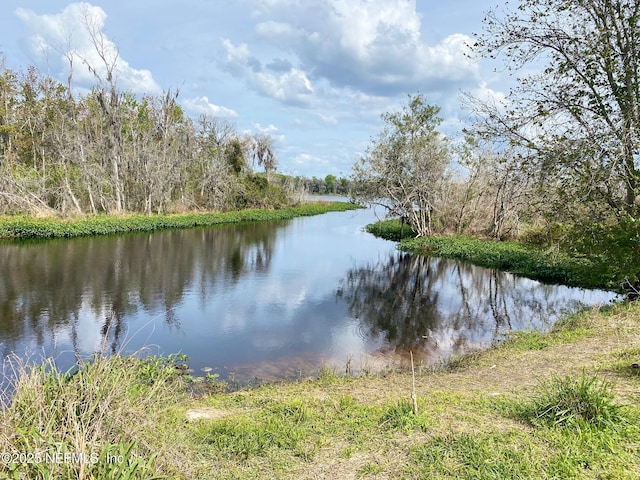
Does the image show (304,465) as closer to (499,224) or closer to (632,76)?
(632,76)

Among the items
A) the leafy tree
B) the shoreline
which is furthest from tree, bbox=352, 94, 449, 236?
the leafy tree

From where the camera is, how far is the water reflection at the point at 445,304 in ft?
33.8

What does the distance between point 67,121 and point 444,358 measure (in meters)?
40.6

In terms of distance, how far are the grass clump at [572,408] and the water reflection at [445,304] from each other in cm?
443

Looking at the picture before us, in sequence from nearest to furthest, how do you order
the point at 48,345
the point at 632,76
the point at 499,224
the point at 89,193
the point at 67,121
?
Result: the point at 48,345
the point at 632,76
the point at 499,224
the point at 89,193
the point at 67,121

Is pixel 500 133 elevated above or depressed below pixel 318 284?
above

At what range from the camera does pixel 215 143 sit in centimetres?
4912

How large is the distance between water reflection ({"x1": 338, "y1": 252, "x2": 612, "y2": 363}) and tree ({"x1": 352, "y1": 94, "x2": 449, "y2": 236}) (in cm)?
715

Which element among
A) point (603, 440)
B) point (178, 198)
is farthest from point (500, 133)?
point (178, 198)

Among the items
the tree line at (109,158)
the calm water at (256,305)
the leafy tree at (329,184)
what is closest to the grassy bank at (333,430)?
the calm water at (256,305)

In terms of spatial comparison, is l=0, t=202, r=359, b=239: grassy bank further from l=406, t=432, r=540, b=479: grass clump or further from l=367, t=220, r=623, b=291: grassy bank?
l=406, t=432, r=540, b=479: grass clump

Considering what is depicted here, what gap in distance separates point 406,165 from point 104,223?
20.6 m

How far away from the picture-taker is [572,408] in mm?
4133

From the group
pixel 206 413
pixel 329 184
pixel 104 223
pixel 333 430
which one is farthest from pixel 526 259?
pixel 329 184
